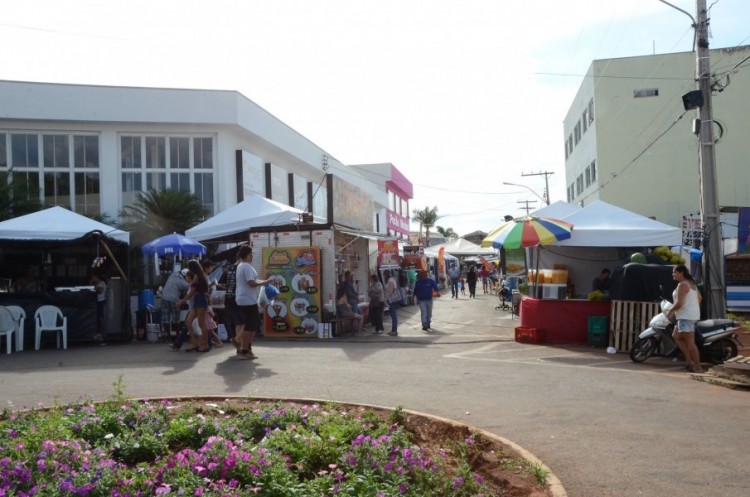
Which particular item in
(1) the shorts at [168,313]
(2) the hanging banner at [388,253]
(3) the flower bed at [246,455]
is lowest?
(3) the flower bed at [246,455]

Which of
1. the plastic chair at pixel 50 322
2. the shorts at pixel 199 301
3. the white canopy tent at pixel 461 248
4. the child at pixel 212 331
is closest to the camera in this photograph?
the shorts at pixel 199 301

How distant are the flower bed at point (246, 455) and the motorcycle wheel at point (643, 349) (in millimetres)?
6859

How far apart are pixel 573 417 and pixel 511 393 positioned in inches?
58.7

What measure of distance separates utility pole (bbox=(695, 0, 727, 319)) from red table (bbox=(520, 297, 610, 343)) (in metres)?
2.27

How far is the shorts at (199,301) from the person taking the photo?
41.3 ft

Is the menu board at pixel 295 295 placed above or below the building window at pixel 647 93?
below

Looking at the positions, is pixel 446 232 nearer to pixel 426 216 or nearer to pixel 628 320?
pixel 426 216

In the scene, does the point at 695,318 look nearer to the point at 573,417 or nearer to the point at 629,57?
the point at 573,417

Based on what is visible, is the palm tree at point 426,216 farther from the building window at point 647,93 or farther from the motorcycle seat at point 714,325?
the motorcycle seat at point 714,325

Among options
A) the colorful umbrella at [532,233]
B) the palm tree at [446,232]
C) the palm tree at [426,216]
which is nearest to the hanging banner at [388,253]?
the colorful umbrella at [532,233]

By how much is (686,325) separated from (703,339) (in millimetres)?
706

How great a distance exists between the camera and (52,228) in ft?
51.3

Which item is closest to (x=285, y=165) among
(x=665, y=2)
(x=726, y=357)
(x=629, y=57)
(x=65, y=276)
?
(x=65, y=276)

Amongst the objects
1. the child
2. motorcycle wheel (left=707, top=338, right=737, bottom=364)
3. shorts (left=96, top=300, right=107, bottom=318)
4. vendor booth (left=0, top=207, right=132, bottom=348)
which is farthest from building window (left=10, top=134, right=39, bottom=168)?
motorcycle wheel (left=707, top=338, right=737, bottom=364)
